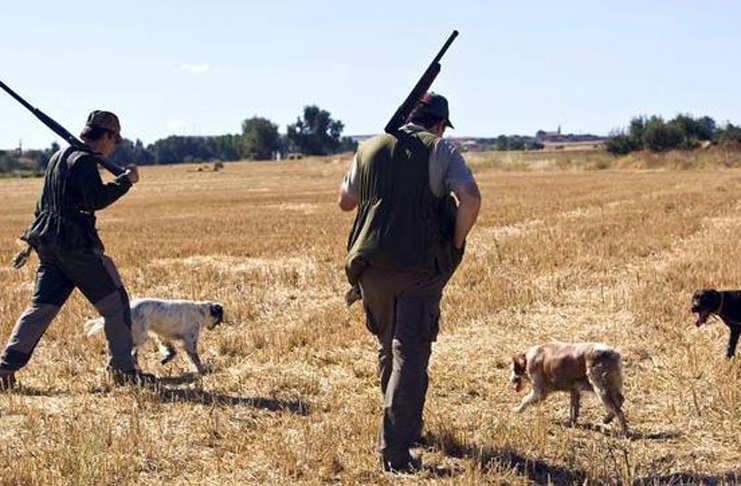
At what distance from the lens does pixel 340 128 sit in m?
Result: 124

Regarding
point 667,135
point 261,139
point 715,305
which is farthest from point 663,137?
point 261,139

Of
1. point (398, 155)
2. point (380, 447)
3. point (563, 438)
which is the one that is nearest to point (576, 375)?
point (563, 438)

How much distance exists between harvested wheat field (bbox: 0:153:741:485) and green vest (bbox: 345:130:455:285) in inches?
47.2

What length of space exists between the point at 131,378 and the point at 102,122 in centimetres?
198

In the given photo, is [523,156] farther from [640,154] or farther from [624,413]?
[624,413]

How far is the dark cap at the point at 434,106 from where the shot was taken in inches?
203

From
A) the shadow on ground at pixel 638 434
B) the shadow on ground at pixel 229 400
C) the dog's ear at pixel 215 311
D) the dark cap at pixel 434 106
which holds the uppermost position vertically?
the dark cap at pixel 434 106

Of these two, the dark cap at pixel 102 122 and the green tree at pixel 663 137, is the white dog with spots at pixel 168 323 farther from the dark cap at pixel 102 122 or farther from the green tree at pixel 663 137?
the green tree at pixel 663 137

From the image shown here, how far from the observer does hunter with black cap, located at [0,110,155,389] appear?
21.9 feet

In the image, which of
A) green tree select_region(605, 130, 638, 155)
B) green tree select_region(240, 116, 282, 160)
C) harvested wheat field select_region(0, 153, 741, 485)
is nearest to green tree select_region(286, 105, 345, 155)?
green tree select_region(240, 116, 282, 160)

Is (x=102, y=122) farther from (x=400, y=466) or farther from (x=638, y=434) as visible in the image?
(x=638, y=434)

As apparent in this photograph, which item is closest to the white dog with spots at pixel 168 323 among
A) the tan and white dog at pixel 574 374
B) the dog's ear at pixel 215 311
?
the dog's ear at pixel 215 311

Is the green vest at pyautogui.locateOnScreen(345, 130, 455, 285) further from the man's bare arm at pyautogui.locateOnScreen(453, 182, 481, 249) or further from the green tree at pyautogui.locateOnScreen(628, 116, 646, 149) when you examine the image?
the green tree at pyautogui.locateOnScreen(628, 116, 646, 149)

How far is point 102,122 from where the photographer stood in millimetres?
6824
